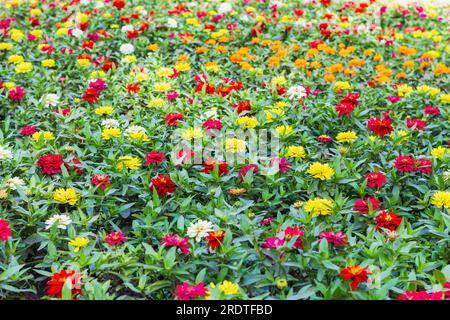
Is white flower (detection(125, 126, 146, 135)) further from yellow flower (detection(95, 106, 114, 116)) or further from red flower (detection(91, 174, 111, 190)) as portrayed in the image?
red flower (detection(91, 174, 111, 190))

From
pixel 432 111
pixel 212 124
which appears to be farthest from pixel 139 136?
pixel 432 111

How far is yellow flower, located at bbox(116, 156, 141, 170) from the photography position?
285 cm

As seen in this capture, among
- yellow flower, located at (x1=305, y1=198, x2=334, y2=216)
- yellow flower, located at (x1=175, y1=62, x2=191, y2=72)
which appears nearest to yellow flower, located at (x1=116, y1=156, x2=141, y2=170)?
yellow flower, located at (x1=305, y1=198, x2=334, y2=216)

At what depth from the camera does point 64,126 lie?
3289mm

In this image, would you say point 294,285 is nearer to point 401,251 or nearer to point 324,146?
point 401,251

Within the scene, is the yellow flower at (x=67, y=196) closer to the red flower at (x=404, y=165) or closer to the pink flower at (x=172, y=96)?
the pink flower at (x=172, y=96)

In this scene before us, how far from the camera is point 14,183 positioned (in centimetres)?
262

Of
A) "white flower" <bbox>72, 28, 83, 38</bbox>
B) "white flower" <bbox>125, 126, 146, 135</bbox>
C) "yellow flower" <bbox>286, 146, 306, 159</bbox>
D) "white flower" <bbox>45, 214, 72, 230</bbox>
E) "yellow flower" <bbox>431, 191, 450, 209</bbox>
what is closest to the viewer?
"white flower" <bbox>45, 214, 72, 230</bbox>

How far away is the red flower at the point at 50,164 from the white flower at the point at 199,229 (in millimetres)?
884

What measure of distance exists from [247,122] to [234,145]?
Result: 327mm

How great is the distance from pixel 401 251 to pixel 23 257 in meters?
1.66

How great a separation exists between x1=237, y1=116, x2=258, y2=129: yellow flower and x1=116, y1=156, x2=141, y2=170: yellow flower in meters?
0.73

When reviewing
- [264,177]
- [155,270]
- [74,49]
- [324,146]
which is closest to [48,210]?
[155,270]
